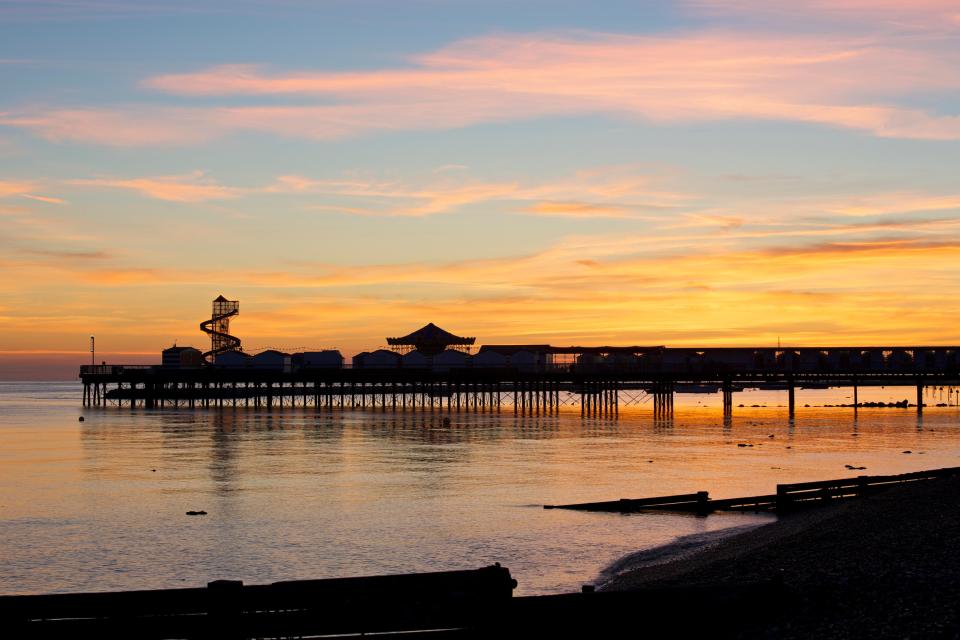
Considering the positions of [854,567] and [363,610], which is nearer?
[363,610]

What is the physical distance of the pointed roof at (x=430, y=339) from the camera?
458ft

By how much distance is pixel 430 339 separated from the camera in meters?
140

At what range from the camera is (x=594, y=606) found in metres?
11.6

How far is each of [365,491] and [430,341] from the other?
96456 mm

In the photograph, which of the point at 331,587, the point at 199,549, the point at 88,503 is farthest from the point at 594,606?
the point at 88,503

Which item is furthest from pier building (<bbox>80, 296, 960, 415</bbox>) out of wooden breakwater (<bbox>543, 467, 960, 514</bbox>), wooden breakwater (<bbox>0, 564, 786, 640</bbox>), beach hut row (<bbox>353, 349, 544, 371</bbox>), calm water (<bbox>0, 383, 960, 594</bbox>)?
wooden breakwater (<bbox>0, 564, 786, 640</bbox>)

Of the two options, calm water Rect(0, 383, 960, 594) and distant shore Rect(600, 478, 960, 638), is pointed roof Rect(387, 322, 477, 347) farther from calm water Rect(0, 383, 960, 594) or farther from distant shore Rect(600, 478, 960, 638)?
distant shore Rect(600, 478, 960, 638)

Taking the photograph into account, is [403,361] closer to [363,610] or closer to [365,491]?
[365,491]

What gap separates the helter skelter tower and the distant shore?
4523 inches

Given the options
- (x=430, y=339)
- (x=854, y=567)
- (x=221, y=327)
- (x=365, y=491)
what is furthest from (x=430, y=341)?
(x=854, y=567)

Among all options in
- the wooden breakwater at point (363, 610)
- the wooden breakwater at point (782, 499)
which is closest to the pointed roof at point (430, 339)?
the wooden breakwater at point (782, 499)

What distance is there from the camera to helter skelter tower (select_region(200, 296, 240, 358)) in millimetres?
138250

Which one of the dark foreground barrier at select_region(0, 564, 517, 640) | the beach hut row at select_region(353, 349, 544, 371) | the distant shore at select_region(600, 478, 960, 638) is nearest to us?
the dark foreground barrier at select_region(0, 564, 517, 640)

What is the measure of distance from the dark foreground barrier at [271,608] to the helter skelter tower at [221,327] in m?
129
